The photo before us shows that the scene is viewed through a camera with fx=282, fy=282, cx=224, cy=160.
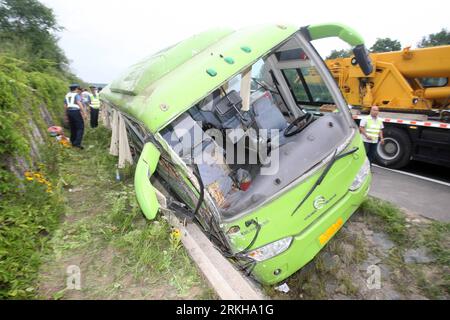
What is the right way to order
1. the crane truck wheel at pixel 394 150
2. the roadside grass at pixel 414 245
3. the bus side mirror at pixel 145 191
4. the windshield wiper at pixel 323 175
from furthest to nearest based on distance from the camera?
the crane truck wheel at pixel 394 150
the roadside grass at pixel 414 245
the windshield wiper at pixel 323 175
the bus side mirror at pixel 145 191

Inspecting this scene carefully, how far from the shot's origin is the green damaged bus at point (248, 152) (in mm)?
2576

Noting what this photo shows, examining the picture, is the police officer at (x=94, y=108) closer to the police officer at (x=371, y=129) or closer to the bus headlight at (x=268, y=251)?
the police officer at (x=371, y=129)

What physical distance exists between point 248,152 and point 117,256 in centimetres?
186

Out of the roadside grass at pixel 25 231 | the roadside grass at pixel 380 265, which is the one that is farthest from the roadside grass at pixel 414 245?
the roadside grass at pixel 25 231

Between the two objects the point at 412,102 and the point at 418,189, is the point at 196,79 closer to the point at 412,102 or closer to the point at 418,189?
the point at 418,189

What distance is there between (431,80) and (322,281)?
654 cm

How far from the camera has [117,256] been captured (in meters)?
3.01

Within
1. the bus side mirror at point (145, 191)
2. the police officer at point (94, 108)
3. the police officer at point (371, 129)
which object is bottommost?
the police officer at point (94, 108)

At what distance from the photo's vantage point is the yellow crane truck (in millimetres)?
6191

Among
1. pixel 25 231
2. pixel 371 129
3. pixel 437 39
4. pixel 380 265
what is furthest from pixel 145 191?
pixel 437 39

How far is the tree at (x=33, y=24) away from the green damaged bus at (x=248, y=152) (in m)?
→ 17.5

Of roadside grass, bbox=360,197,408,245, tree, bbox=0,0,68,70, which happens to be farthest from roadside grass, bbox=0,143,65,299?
tree, bbox=0,0,68,70

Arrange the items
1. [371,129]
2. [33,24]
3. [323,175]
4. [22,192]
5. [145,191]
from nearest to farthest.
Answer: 1. [145,191]
2. [323,175]
3. [22,192]
4. [371,129]
5. [33,24]

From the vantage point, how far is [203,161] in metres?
3.03
